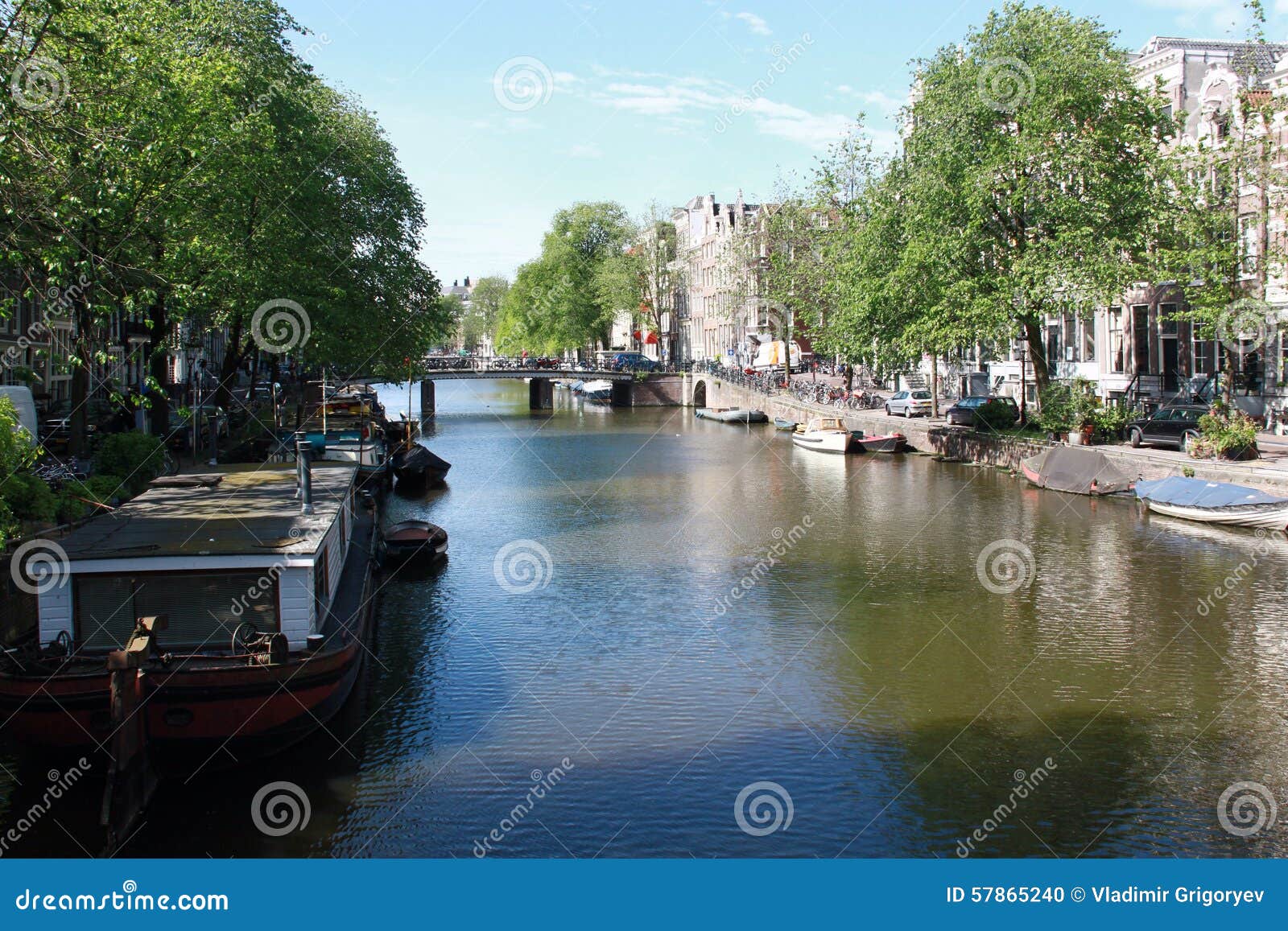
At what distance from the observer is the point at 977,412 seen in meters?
50.5

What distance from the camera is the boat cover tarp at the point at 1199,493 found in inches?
1214

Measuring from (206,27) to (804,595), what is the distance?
25.0 metres

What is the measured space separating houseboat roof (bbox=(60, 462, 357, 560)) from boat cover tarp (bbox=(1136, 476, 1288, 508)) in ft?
74.7

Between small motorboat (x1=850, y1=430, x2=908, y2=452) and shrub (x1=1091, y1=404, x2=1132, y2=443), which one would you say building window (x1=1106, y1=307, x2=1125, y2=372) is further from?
shrub (x1=1091, y1=404, x2=1132, y2=443)

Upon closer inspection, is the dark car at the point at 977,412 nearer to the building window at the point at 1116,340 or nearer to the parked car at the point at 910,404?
the parked car at the point at 910,404

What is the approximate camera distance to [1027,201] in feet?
136

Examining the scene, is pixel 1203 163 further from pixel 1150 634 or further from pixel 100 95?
pixel 100 95

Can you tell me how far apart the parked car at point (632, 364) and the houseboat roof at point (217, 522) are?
75924mm

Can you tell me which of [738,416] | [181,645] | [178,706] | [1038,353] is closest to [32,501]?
[181,645]

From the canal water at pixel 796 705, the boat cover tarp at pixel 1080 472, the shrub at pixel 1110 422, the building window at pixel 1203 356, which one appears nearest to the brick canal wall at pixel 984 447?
the boat cover tarp at pixel 1080 472

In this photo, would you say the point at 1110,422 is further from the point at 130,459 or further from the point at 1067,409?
the point at 130,459

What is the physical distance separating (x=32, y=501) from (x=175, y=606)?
17.8ft

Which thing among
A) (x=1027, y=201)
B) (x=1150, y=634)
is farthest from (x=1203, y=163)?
(x=1150, y=634)

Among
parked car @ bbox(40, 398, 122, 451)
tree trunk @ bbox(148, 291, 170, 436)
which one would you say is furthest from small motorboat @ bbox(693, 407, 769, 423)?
tree trunk @ bbox(148, 291, 170, 436)
